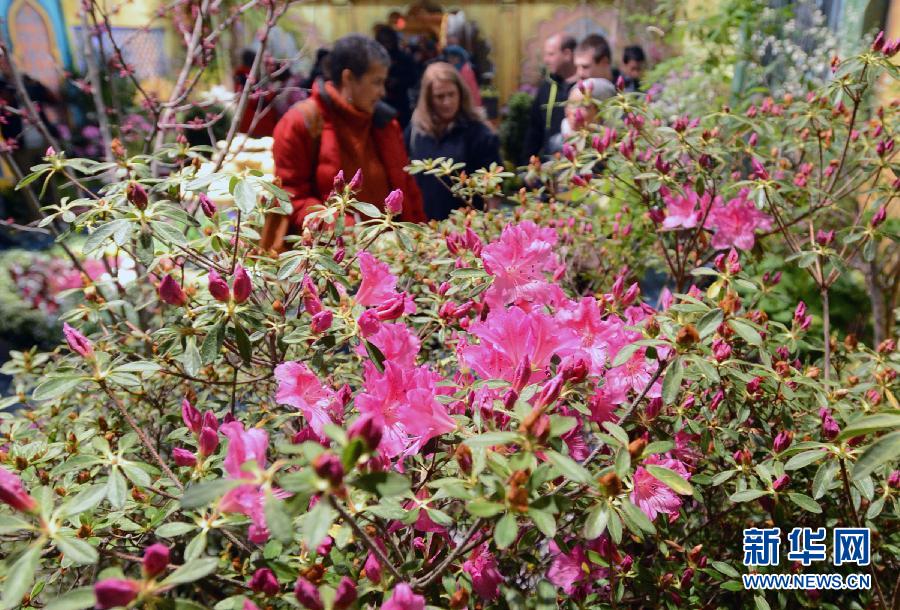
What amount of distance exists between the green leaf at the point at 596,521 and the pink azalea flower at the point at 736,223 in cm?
123

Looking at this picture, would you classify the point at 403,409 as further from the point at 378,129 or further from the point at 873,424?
the point at 378,129

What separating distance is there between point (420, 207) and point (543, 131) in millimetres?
1560

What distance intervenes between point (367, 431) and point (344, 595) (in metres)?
0.19

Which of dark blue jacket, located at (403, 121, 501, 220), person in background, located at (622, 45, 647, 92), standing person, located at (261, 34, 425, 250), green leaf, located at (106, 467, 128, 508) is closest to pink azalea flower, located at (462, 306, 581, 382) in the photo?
green leaf, located at (106, 467, 128, 508)

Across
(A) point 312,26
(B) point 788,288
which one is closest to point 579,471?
(B) point 788,288

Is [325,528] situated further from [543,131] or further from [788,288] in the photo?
[543,131]

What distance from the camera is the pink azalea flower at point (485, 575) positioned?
85cm

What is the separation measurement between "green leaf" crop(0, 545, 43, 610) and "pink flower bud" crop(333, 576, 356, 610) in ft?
0.89

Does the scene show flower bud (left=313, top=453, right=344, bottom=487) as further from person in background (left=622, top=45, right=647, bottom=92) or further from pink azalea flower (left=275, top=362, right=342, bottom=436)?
person in background (left=622, top=45, right=647, bottom=92)

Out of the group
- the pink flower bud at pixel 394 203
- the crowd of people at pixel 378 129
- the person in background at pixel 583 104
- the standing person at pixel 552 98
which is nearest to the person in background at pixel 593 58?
the crowd of people at pixel 378 129

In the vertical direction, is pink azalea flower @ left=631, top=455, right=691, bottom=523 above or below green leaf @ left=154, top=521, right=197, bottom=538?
below

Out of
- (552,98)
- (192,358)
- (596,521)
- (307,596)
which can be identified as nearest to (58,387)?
(192,358)

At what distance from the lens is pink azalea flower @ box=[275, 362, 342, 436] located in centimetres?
84

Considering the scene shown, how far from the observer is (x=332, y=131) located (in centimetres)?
254
